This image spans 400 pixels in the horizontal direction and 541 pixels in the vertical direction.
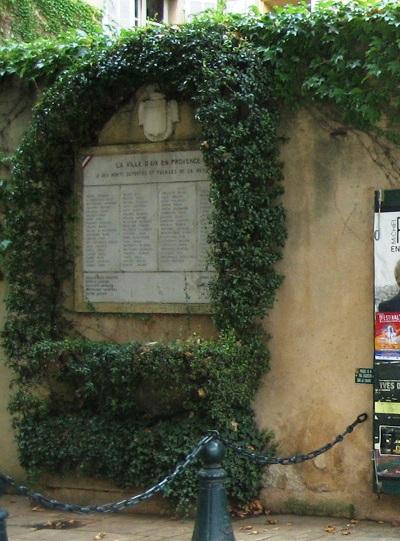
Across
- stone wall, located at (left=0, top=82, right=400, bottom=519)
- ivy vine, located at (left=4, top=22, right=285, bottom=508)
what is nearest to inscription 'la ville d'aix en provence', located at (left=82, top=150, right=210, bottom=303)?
ivy vine, located at (left=4, top=22, right=285, bottom=508)

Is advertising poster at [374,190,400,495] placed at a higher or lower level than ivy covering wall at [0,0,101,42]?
lower

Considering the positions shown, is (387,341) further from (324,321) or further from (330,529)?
(330,529)

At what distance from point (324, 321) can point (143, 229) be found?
75.0 inches

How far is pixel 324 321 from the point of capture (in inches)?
313

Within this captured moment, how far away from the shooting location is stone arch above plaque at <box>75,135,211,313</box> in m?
8.34

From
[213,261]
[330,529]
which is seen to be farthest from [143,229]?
[330,529]

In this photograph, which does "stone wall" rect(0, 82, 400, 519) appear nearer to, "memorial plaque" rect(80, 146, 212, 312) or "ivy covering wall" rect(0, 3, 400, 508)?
"ivy covering wall" rect(0, 3, 400, 508)

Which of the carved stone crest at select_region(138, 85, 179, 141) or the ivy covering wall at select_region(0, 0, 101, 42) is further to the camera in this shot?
the ivy covering wall at select_region(0, 0, 101, 42)

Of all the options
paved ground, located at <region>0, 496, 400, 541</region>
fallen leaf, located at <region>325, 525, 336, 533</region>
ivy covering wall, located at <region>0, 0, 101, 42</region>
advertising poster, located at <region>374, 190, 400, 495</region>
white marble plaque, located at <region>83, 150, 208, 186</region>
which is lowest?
paved ground, located at <region>0, 496, 400, 541</region>

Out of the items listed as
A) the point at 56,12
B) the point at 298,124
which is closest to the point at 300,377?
the point at 298,124

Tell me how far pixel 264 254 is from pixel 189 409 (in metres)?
1.47

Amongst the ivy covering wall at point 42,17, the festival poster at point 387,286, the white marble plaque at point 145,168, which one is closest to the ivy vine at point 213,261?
the white marble plaque at point 145,168

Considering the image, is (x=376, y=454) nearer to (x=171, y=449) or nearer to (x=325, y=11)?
(x=171, y=449)

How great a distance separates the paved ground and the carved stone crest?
344 centimetres
